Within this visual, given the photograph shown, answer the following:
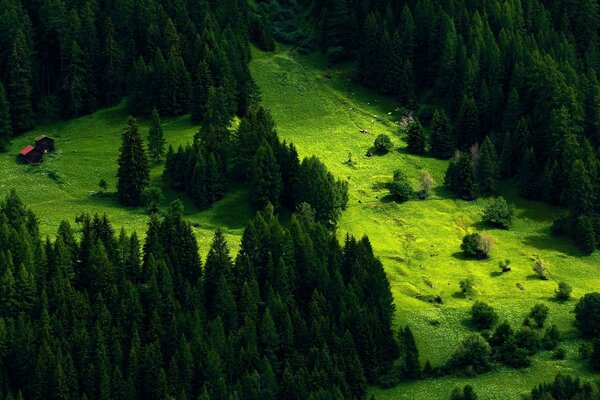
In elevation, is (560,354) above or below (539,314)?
below

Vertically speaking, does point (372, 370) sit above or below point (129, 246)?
below

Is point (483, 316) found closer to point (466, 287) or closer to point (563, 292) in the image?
point (466, 287)

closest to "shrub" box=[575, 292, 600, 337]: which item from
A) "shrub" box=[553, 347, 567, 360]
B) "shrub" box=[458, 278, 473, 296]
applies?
"shrub" box=[553, 347, 567, 360]

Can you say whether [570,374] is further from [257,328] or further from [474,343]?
[257,328]

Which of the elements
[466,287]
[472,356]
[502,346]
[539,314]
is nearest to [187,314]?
[472,356]

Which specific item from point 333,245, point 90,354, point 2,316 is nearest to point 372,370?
point 333,245

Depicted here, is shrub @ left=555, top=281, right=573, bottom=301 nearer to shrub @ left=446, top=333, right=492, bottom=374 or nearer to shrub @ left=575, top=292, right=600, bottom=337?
shrub @ left=575, top=292, right=600, bottom=337
